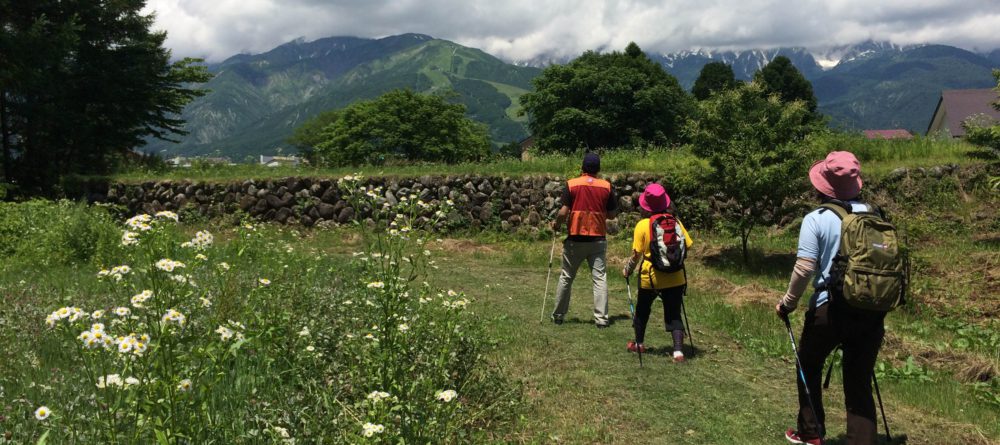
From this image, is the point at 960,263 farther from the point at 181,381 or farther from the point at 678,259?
the point at 181,381

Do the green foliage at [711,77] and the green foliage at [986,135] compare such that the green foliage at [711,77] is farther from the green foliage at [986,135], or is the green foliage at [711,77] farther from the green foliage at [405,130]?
the green foliage at [986,135]

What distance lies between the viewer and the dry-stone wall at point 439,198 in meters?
16.8

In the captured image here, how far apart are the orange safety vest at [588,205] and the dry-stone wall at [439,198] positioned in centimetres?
868

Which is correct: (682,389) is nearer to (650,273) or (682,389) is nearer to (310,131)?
(650,273)

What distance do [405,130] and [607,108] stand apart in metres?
19.6

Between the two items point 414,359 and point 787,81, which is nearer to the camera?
point 414,359

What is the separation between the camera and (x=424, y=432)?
3.51m

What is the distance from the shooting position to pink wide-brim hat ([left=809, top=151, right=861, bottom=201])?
4.23 m

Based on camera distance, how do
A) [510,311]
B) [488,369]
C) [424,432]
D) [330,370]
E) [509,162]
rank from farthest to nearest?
[509,162] < [510,311] < [488,369] < [330,370] < [424,432]

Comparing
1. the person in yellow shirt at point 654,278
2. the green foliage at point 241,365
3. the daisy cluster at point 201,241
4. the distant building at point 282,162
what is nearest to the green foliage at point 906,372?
the person in yellow shirt at point 654,278

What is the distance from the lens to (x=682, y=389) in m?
6.06

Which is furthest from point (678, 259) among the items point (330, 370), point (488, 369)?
point (330, 370)

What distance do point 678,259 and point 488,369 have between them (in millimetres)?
2481

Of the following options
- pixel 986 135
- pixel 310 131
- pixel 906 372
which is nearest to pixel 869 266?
pixel 906 372
